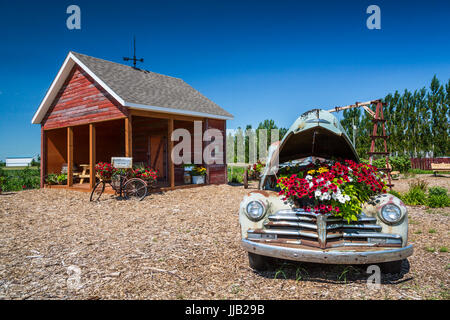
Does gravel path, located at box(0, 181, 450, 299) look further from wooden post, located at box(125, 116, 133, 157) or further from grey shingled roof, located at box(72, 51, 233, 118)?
grey shingled roof, located at box(72, 51, 233, 118)

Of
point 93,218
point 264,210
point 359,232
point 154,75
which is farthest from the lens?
point 154,75

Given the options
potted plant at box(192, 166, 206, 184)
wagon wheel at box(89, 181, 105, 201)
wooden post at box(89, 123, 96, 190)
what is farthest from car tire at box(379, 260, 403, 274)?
wooden post at box(89, 123, 96, 190)

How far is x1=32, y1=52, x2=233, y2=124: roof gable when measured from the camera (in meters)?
11.1

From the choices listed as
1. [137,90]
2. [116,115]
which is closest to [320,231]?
[116,115]

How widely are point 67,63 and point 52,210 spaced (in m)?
7.75

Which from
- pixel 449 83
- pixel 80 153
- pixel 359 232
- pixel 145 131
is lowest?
pixel 359 232

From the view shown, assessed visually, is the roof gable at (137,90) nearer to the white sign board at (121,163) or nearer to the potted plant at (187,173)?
the white sign board at (121,163)

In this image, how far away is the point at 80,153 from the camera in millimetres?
16188

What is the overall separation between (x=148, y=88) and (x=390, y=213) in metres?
12.2

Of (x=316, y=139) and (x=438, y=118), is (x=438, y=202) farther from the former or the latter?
(x=438, y=118)

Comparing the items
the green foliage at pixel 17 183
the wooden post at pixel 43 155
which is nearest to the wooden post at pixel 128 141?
the wooden post at pixel 43 155

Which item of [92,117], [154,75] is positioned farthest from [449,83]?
[92,117]

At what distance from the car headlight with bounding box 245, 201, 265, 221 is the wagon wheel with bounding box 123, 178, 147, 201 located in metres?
6.90
